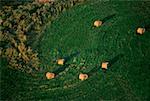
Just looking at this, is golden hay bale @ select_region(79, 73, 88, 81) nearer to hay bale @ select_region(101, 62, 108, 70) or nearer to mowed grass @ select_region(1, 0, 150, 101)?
mowed grass @ select_region(1, 0, 150, 101)

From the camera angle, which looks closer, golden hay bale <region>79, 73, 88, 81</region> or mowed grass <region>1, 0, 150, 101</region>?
mowed grass <region>1, 0, 150, 101</region>

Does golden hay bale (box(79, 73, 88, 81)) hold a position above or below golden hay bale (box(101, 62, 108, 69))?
below

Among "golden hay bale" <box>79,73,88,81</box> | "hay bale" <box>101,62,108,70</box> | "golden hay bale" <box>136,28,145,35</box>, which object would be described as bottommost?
"golden hay bale" <box>79,73,88,81</box>

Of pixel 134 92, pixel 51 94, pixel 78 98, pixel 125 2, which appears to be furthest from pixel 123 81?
pixel 125 2

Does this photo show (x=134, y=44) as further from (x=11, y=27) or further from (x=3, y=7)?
(x=3, y=7)

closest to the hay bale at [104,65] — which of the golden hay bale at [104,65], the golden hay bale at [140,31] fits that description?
the golden hay bale at [104,65]

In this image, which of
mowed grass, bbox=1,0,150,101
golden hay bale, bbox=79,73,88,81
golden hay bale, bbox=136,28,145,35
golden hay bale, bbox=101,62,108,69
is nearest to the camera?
mowed grass, bbox=1,0,150,101

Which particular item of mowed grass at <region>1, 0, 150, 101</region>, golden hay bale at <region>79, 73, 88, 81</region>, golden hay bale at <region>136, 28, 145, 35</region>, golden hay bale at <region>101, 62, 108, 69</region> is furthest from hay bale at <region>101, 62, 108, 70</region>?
golden hay bale at <region>136, 28, 145, 35</region>

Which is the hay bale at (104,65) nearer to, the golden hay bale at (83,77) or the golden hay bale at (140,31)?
the golden hay bale at (83,77)

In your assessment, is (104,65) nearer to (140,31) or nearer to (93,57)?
(93,57)
